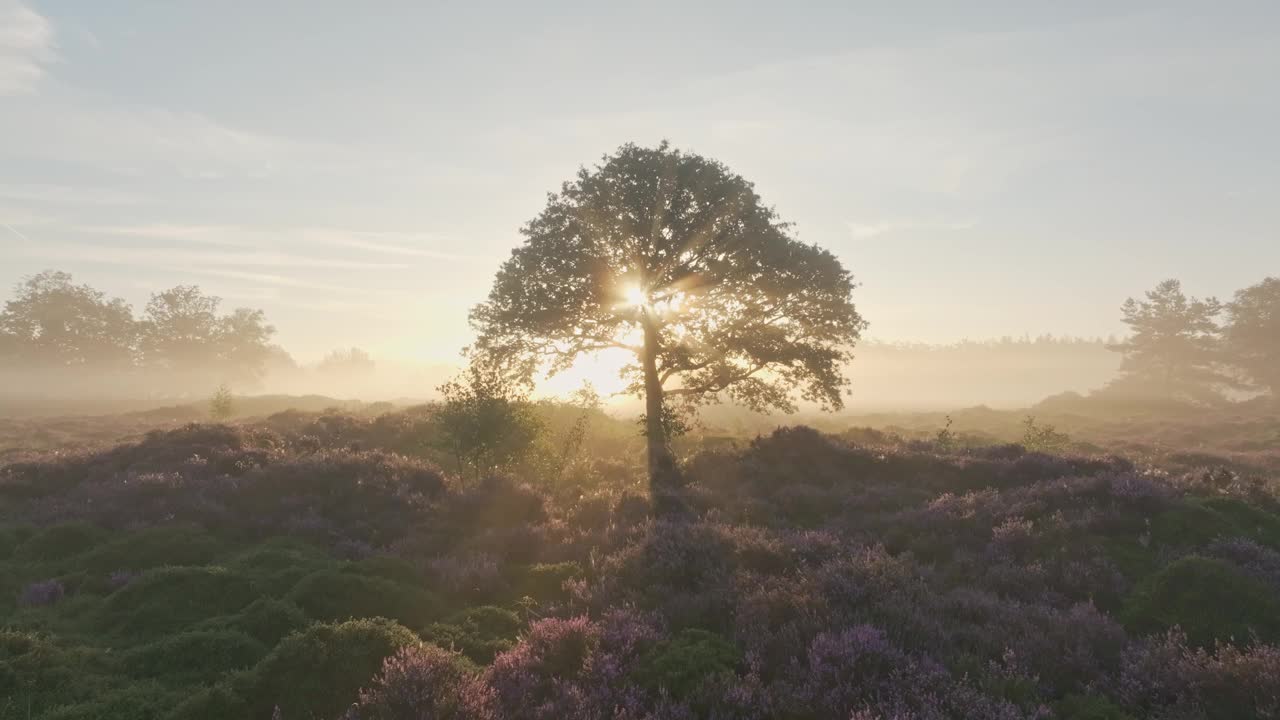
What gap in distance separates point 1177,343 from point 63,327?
149 m

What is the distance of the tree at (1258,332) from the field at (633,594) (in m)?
71.8

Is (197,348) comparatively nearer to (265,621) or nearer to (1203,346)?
(265,621)

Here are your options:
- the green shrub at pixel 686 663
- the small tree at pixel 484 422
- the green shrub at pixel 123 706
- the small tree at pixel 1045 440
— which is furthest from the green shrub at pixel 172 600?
the small tree at pixel 1045 440

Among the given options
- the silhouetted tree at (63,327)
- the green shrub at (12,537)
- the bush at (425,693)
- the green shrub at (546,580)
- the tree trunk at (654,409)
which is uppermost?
the silhouetted tree at (63,327)

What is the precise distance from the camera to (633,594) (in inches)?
354

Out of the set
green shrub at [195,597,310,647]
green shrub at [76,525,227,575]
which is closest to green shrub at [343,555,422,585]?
green shrub at [195,597,310,647]

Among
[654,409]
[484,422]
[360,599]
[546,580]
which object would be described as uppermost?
[484,422]

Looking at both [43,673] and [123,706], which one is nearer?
[123,706]

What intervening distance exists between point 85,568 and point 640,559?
10.2 metres

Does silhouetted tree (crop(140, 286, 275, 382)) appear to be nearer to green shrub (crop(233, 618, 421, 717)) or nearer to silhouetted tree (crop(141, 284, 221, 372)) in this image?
silhouetted tree (crop(141, 284, 221, 372))

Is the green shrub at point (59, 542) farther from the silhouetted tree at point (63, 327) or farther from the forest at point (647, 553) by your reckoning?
the silhouetted tree at point (63, 327)

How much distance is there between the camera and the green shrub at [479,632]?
25.8 ft

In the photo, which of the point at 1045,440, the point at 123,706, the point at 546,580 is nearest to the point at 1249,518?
the point at 546,580

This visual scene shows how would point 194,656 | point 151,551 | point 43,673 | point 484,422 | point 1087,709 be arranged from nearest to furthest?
1. point 1087,709
2. point 43,673
3. point 194,656
4. point 151,551
5. point 484,422
